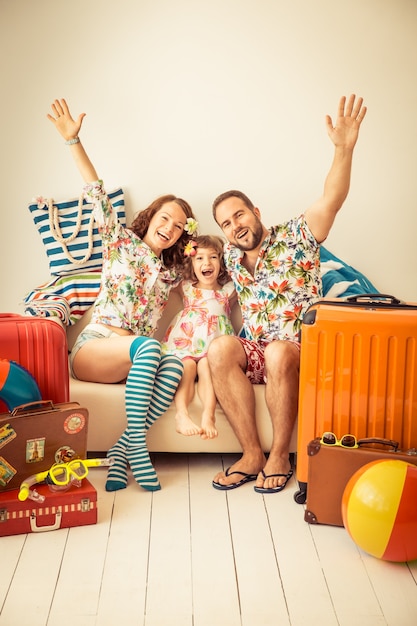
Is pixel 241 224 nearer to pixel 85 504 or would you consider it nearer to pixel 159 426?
pixel 159 426

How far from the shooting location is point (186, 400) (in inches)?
107

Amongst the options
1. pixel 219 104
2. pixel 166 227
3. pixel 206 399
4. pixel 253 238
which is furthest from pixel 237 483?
pixel 219 104

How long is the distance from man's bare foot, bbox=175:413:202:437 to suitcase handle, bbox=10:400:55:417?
0.52 m

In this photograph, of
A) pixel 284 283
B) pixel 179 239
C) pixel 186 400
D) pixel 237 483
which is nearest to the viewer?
pixel 237 483

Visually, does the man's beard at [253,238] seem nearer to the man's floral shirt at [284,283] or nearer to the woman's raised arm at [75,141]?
the man's floral shirt at [284,283]

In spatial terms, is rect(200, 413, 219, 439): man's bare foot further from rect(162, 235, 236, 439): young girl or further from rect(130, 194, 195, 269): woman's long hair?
rect(130, 194, 195, 269): woman's long hair

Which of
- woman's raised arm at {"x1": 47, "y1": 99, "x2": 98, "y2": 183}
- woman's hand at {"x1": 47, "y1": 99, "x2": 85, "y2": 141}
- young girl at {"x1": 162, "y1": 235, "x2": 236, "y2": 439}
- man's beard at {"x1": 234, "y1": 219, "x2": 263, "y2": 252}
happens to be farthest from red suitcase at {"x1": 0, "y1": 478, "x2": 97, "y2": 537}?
woman's hand at {"x1": 47, "y1": 99, "x2": 85, "y2": 141}

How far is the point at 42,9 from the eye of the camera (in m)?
3.35

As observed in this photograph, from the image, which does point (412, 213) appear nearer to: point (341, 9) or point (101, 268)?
point (341, 9)

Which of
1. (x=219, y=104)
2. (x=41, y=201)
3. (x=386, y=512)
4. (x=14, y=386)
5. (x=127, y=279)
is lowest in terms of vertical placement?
(x=386, y=512)

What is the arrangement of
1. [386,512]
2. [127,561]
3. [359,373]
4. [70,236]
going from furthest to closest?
1. [70,236]
2. [359,373]
3. [127,561]
4. [386,512]

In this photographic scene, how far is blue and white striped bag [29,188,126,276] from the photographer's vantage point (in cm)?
330

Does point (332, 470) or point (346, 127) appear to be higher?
point (346, 127)

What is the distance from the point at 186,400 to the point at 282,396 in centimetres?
36
